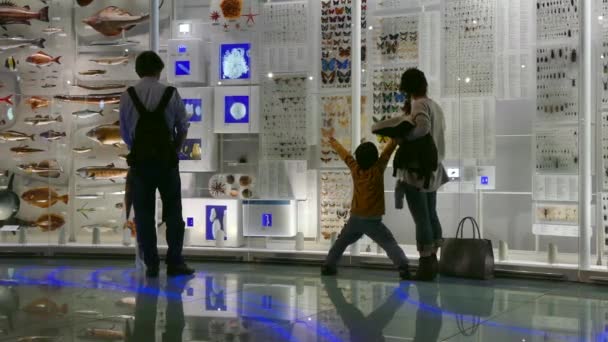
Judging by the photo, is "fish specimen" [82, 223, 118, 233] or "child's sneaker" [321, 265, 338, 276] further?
"fish specimen" [82, 223, 118, 233]

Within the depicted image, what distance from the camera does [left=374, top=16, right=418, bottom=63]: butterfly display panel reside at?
20.7 feet

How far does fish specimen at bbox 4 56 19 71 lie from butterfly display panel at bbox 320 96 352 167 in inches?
126

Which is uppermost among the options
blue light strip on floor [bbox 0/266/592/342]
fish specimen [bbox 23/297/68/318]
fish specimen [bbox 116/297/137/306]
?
fish specimen [bbox 23/297/68/318]

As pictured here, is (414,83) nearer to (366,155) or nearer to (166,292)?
(366,155)

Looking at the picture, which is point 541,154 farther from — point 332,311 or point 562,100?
point 332,311

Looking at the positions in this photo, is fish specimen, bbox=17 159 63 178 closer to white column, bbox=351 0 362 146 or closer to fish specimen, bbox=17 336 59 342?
white column, bbox=351 0 362 146

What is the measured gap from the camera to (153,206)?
550 cm

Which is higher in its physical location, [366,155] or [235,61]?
[235,61]

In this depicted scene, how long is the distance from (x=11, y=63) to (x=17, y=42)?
22 centimetres

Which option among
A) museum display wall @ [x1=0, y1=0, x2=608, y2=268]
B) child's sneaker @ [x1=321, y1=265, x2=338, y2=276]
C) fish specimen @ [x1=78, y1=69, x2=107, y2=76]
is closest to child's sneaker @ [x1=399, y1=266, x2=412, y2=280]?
child's sneaker @ [x1=321, y1=265, x2=338, y2=276]

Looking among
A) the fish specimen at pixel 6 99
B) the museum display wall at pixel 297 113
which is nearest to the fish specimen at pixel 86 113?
the museum display wall at pixel 297 113

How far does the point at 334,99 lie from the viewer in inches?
262

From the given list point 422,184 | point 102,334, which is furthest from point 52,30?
point 102,334

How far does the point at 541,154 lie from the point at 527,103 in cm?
43
